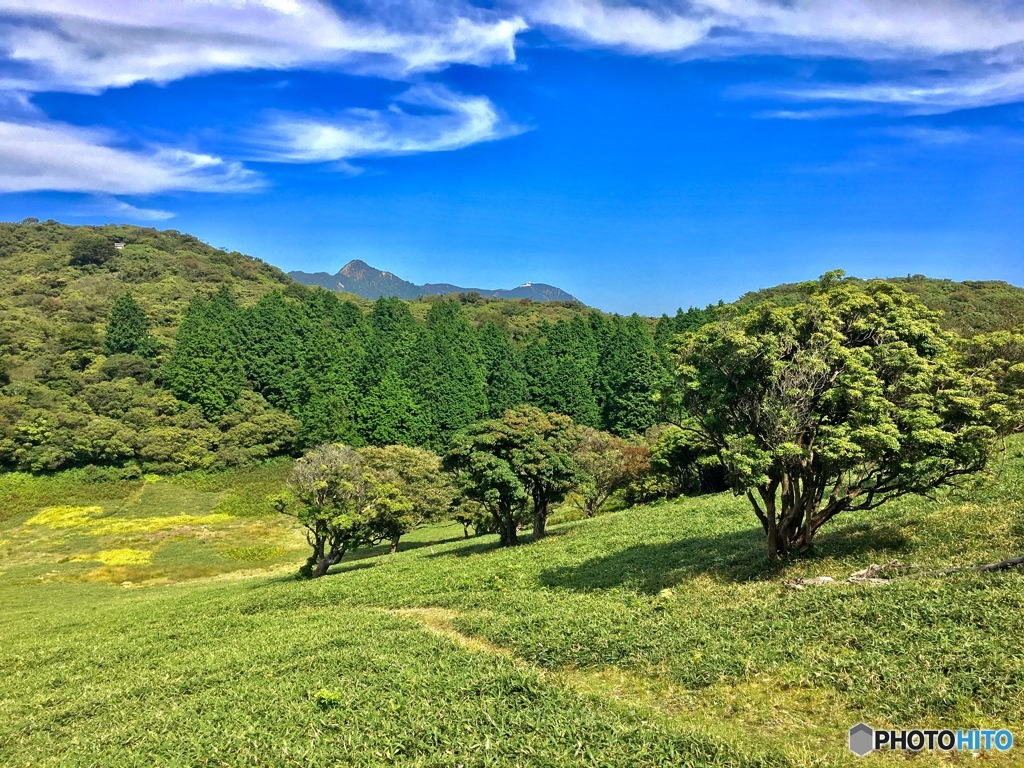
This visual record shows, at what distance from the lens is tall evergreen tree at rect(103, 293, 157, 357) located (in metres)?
82.6

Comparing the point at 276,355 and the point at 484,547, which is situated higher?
the point at 276,355

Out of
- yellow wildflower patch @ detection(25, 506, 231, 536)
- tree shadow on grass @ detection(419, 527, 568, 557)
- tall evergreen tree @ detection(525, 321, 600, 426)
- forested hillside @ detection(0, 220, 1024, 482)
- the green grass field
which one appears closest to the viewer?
the green grass field

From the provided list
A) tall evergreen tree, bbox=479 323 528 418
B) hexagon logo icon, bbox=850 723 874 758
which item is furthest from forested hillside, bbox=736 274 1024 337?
tall evergreen tree, bbox=479 323 528 418

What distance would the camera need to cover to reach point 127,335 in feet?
272

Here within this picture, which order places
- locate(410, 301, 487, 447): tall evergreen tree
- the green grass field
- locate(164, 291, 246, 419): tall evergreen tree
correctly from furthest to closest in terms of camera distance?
locate(164, 291, 246, 419): tall evergreen tree, locate(410, 301, 487, 447): tall evergreen tree, the green grass field

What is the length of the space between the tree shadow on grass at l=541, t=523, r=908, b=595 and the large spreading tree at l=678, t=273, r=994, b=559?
863 mm

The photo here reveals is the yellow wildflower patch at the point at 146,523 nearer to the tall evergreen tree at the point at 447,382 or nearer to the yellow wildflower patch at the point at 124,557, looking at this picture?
the yellow wildflower patch at the point at 124,557

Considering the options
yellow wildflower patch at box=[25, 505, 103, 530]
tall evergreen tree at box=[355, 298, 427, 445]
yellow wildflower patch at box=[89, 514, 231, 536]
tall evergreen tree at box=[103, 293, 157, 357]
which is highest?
tall evergreen tree at box=[103, 293, 157, 357]

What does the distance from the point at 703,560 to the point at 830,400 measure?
272 inches

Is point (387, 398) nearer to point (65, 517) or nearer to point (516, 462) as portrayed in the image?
point (65, 517)

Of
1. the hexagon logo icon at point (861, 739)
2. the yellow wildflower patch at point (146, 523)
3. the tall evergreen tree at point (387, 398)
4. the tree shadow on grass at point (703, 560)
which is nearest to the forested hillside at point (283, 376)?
the tall evergreen tree at point (387, 398)

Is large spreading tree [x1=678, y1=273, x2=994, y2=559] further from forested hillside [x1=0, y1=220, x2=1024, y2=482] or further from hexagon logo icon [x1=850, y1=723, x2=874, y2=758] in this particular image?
forested hillside [x1=0, y1=220, x2=1024, y2=482]

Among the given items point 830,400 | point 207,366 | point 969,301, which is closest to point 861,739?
point 830,400

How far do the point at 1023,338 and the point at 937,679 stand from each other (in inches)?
398
